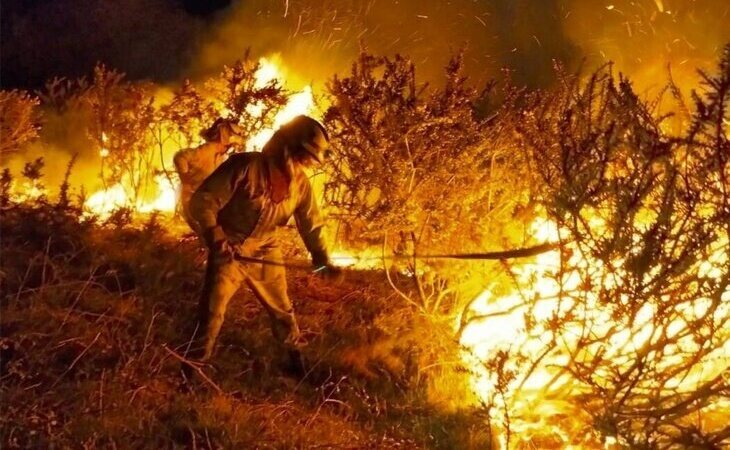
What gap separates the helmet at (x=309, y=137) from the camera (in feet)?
14.6

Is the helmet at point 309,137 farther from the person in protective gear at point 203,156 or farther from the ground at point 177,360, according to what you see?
the person in protective gear at point 203,156

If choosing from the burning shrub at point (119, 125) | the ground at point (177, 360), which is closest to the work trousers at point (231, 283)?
the ground at point (177, 360)

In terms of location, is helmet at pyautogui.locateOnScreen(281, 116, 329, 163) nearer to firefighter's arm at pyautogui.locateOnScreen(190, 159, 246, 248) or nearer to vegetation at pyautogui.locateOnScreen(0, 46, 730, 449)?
firefighter's arm at pyautogui.locateOnScreen(190, 159, 246, 248)

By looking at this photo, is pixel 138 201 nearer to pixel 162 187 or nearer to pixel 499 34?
pixel 162 187

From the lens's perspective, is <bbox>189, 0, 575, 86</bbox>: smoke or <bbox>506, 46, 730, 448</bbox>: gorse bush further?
<bbox>189, 0, 575, 86</bbox>: smoke

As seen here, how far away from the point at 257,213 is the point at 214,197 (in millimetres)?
287

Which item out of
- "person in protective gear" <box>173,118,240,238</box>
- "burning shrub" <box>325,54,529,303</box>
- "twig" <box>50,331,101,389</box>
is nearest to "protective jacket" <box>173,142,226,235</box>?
"person in protective gear" <box>173,118,240,238</box>

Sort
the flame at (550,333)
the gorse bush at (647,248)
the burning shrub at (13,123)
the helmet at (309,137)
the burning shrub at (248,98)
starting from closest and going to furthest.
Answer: the gorse bush at (647,248), the flame at (550,333), the helmet at (309,137), the burning shrub at (13,123), the burning shrub at (248,98)

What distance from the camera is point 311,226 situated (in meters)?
4.88

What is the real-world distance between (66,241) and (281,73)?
406 centimetres

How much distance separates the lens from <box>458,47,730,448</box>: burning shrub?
11.8 ft

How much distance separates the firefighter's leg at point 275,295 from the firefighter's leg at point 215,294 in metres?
0.11

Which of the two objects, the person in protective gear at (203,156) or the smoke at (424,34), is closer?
the person in protective gear at (203,156)

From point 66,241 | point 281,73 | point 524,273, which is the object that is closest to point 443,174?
point 524,273
